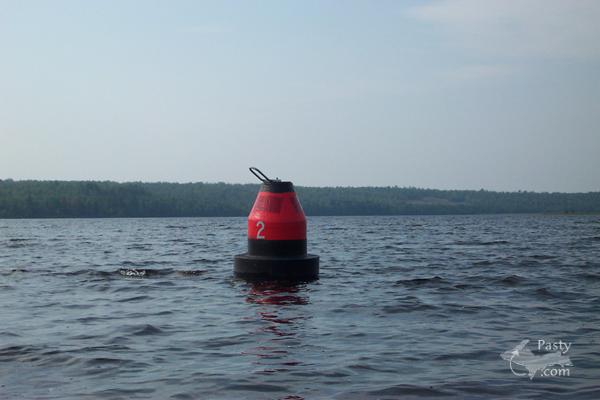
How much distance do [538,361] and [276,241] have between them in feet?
22.4

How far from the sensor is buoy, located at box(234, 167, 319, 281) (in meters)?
13.1

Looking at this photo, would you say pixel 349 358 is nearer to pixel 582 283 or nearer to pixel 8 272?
pixel 582 283

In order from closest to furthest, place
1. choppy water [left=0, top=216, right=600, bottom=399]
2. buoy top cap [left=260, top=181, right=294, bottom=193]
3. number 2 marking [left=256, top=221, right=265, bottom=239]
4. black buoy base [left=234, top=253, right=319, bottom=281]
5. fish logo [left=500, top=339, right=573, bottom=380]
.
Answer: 1. choppy water [left=0, top=216, right=600, bottom=399]
2. fish logo [left=500, top=339, right=573, bottom=380]
3. black buoy base [left=234, top=253, right=319, bottom=281]
4. number 2 marking [left=256, top=221, right=265, bottom=239]
5. buoy top cap [left=260, top=181, right=294, bottom=193]

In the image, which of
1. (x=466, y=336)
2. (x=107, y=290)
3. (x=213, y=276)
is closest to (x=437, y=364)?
(x=466, y=336)

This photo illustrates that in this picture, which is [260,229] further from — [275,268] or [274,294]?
[274,294]

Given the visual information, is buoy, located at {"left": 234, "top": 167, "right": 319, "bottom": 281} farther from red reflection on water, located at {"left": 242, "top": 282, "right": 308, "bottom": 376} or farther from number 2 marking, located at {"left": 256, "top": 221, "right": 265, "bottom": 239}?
red reflection on water, located at {"left": 242, "top": 282, "right": 308, "bottom": 376}

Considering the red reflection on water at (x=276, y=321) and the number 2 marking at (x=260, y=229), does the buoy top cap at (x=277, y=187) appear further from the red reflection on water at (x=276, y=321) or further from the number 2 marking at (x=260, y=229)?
the red reflection on water at (x=276, y=321)

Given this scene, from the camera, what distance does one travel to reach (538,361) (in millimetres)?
7023

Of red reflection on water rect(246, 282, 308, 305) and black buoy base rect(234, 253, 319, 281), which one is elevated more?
black buoy base rect(234, 253, 319, 281)

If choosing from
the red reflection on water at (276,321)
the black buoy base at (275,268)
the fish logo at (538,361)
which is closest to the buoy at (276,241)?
the black buoy base at (275,268)

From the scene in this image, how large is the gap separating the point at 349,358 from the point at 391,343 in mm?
963

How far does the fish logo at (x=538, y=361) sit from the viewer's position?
6.57m

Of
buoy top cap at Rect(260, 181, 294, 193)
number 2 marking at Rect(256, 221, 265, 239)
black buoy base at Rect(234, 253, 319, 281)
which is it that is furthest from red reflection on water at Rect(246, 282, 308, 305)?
buoy top cap at Rect(260, 181, 294, 193)

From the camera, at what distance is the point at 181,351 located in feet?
24.9
